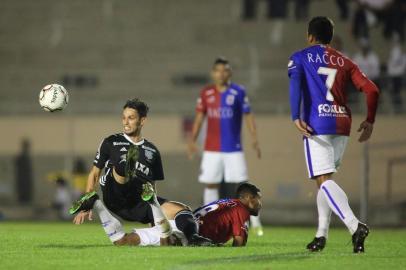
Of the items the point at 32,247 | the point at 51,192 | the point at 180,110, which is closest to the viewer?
the point at 32,247

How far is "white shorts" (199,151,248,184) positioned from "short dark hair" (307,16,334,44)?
5.11m

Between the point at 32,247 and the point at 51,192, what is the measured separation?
1011 centimetres

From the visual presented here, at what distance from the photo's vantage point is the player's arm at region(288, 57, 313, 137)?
8.74 m

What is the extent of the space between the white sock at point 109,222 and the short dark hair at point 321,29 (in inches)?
93.7

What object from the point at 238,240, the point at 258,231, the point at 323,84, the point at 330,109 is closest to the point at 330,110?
the point at 330,109

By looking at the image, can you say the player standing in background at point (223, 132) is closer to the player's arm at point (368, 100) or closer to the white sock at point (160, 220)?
the white sock at point (160, 220)

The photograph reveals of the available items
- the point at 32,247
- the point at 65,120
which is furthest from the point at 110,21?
the point at 32,247

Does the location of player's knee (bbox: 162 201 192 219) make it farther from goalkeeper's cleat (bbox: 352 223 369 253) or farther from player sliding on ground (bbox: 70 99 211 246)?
goalkeeper's cleat (bbox: 352 223 369 253)

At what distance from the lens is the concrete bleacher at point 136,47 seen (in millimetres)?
21984

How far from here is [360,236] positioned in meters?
8.58

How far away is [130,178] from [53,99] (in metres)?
1.82

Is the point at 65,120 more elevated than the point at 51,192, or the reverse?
the point at 65,120

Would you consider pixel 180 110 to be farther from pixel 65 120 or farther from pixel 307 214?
pixel 307 214

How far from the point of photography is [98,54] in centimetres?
2302
